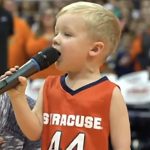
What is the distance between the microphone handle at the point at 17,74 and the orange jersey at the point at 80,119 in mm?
203

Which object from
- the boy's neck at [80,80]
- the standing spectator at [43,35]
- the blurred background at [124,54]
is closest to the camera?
the boy's neck at [80,80]

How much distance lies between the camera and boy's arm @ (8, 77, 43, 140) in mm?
1831

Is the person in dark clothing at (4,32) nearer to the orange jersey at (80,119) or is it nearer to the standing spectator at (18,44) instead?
the standing spectator at (18,44)

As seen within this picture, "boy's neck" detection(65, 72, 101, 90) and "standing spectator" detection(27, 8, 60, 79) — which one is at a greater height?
"standing spectator" detection(27, 8, 60, 79)

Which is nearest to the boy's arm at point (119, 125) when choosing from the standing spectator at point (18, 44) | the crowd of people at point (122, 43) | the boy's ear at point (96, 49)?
the boy's ear at point (96, 49)

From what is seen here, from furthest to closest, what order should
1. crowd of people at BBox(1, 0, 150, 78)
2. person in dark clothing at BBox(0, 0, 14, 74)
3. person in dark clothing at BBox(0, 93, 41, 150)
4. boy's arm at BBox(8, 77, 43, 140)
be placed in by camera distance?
crowd of people at BBox(1, 0, 150, 78) < person in dark clothing at BBox(0, 0, 14, 74) < person in dark clothing at BBox(0, 93, 41, 150) < boy's arm at BBox(8, 77, 43, 140)

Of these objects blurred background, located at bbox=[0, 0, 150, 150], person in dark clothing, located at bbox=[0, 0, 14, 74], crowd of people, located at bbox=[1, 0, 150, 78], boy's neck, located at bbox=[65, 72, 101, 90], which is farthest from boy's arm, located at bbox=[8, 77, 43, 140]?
crowd of people, located at bbox=[1, 0, 150, 78]

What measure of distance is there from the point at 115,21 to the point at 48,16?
14.4 ft

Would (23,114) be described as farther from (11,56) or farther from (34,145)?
(11,56)

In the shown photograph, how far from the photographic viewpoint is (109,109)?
1.88 m

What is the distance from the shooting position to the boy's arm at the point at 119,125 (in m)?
1.88

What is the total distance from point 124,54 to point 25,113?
502 centimetres

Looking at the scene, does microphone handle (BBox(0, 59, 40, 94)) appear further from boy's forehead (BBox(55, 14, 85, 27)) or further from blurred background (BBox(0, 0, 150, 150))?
blurred background (BBox(0, 0, 150, 150))

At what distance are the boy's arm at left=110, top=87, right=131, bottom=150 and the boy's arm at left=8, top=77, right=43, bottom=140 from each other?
0.22m
